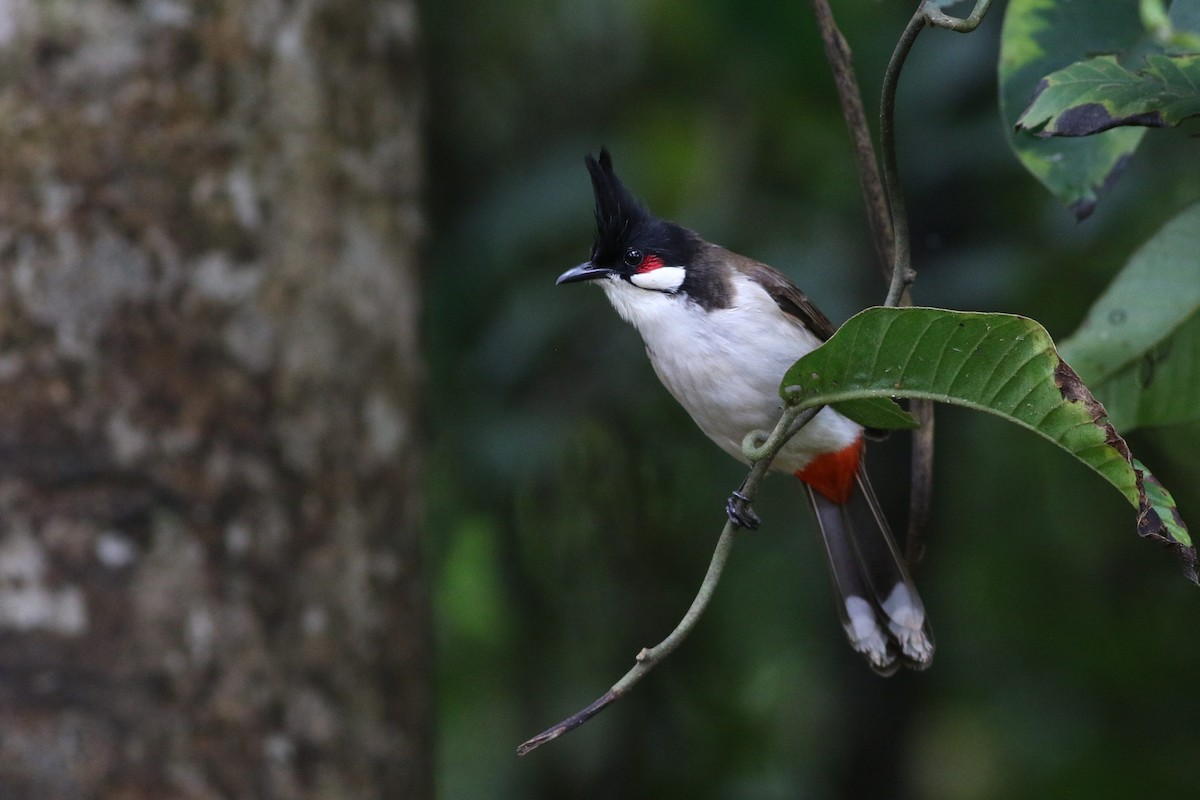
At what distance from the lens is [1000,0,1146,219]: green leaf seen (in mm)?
1444

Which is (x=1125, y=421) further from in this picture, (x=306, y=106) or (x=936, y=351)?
(x=306, y=106)

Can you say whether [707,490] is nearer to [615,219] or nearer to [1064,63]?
[615,219]

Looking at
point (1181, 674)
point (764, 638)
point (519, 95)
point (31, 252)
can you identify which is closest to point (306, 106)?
point (31, 252)

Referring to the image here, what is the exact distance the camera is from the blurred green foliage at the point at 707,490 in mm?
3008

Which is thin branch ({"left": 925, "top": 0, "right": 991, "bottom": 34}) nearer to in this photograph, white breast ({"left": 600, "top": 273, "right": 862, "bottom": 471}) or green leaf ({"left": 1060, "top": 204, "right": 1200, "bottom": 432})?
green leaf ({"left": 1060, "top": 204, "right": 1200, "bottom": 432})

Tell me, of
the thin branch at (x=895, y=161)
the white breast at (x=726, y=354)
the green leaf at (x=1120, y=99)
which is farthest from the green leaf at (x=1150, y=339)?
the white breast at (x=726, y=354)

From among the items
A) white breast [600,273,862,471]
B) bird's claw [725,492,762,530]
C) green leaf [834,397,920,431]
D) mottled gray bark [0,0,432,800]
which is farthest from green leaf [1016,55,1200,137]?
mottled gray bark [0,0,432,800]

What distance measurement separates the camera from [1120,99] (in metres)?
1.11

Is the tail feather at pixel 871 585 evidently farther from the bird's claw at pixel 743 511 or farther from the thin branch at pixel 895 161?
the thin branch at pixel 895 161

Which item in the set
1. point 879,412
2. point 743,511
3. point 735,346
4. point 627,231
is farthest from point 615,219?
point 879,412

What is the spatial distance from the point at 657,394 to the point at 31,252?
5.17 feet

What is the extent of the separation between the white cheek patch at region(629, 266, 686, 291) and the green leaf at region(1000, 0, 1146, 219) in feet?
2.32

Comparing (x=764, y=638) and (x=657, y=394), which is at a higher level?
(x=657, y=394)

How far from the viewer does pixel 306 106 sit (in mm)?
2453
